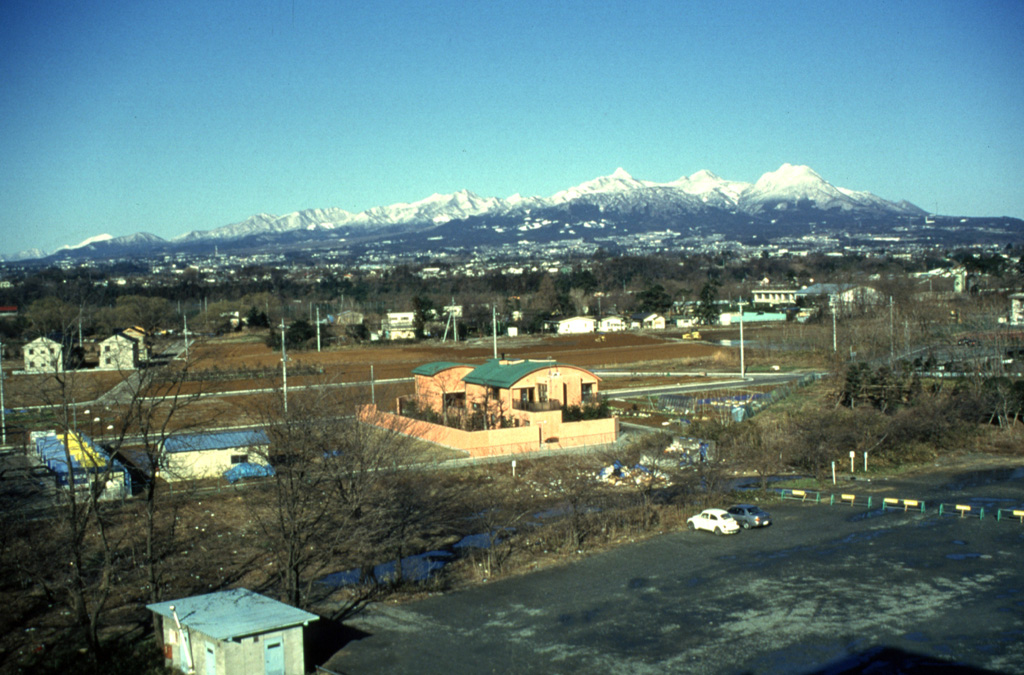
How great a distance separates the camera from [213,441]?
17.6m

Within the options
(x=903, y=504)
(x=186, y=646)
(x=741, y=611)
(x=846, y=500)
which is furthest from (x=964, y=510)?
(x=186, y=646)

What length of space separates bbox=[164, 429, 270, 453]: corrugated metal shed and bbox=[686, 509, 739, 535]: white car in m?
8.25

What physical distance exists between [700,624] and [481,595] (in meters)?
2.76

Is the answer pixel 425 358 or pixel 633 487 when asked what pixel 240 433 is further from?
pixel 425 358

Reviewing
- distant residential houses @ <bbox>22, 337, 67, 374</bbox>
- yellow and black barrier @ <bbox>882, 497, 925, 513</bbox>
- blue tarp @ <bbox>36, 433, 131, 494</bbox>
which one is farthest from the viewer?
distant residential houses @ <bbox>22, 337, 67, 374</bbox>

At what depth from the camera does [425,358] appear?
41.4 meters

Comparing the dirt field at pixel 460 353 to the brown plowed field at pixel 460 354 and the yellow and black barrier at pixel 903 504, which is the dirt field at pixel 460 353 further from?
the yellow and black barrier at pixel 903 504

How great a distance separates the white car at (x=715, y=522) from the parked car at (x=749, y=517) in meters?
0.23

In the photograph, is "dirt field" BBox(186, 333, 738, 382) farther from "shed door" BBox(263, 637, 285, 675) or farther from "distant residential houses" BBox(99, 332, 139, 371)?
"shed door" BBox(263, 637, 285, 675)

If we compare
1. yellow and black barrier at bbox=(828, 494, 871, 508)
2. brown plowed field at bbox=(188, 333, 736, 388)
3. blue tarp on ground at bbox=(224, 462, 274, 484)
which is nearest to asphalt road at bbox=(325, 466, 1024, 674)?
yellow and black barrier at bbox=(828, 494, 871, 508)

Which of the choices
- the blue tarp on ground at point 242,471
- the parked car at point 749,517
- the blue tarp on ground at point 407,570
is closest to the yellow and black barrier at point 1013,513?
the parked car at point 749,517

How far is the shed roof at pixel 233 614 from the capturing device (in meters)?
7.97

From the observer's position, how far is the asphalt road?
8.48m

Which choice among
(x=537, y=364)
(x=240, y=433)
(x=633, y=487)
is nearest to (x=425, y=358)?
(x=537, y=364)
